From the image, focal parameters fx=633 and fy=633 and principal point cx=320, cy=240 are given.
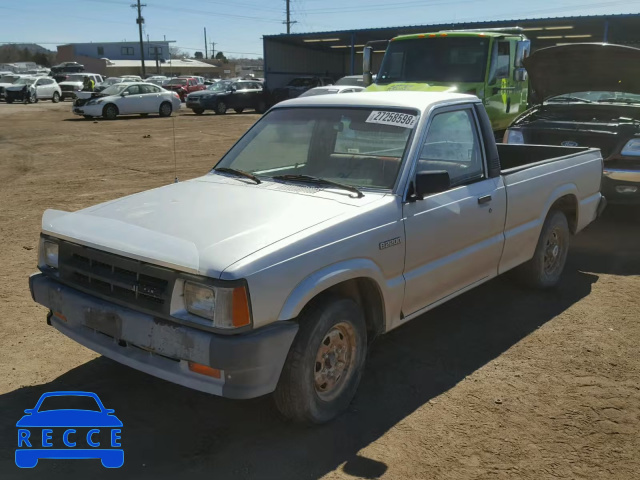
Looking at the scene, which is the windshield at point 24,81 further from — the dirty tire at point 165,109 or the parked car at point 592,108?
the parked car at point 592,108

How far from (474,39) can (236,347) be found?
31.1 ft

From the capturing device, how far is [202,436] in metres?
3.43

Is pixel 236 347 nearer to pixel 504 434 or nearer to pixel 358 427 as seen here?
pixel 358 427

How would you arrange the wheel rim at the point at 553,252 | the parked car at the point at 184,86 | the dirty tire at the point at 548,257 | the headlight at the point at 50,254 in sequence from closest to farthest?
the headlight at the point at 50,254
the dirty tire at the point at 548,257
the wheel rim at the point at 553,252
the parked car at the point at 184,86

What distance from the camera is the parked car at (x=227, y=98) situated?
1173 inches

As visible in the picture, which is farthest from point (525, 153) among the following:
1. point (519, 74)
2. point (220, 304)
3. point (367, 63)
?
point (367, 63)

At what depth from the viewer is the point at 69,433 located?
11.3ft

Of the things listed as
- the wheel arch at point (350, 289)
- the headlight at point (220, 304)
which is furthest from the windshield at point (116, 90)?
the headlight at point (220, 304)

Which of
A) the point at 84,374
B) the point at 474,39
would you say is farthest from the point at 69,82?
the point at 84,374

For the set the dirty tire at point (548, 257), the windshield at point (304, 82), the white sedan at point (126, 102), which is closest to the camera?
the dirty tire at point (548, 257)

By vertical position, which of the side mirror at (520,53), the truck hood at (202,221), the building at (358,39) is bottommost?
the truck hood at (202,221)

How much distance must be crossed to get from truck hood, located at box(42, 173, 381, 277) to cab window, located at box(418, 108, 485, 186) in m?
0.76

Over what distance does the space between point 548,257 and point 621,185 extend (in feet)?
7.95

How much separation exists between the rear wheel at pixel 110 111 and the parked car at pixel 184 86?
15.1m
